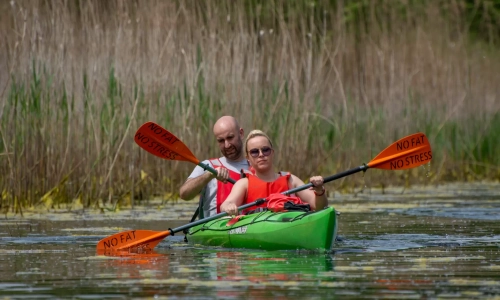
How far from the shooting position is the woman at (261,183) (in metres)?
8.05

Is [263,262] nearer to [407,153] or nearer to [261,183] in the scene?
[261,183]

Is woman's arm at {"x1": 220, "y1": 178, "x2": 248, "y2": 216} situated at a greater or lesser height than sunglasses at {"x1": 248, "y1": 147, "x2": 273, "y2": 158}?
lesser

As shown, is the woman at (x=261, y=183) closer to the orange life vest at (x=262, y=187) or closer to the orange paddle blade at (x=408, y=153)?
the orange life vest at (x=262, y=187)

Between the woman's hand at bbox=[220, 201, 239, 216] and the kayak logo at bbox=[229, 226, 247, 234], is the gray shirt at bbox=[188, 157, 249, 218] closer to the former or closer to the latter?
the woman's hand at bbox=[220, 201, 239, 216]

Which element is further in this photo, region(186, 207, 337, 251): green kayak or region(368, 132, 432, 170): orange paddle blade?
region(368, 132, 432, 170): orange paddle blade

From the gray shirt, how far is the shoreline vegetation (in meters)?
1.81

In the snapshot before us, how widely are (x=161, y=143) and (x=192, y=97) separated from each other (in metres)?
2.53

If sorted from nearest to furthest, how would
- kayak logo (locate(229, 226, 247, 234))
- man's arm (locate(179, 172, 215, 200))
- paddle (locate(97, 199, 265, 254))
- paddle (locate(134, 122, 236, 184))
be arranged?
paddle (locate(97, 199, 265, 254)) < kayak logo (locate(229, 226, 247, 234)) < man's arm (locate(179, 172, 215, 200)) < paddle (locate(134, 122, 236, 184))

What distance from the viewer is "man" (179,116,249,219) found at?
8.69 metres

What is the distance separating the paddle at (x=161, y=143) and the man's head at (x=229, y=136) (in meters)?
0.38

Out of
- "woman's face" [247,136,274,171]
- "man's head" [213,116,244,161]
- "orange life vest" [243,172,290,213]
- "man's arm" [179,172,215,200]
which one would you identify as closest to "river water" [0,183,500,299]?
"man's arm" [179,172,215,200]

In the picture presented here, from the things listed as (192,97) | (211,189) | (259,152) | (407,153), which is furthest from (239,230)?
(192,97)

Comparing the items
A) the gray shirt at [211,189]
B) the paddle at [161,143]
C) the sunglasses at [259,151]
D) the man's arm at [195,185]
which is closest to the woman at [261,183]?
the sunglasses at [259,151]

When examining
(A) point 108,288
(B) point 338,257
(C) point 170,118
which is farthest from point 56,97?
(A) point 108,288
